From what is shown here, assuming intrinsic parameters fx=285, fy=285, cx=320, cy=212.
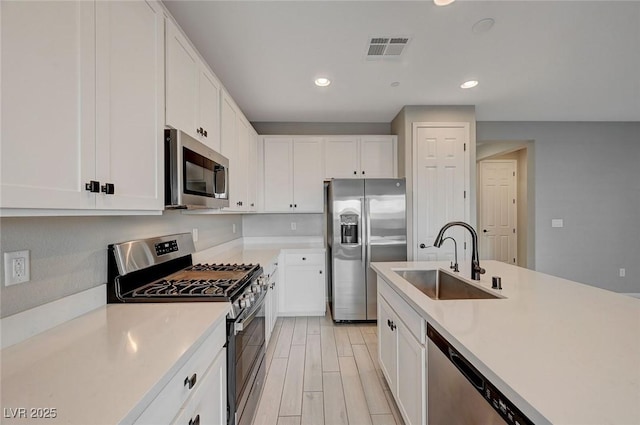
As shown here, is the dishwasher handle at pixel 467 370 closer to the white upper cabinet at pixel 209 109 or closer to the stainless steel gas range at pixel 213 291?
the stainless steel gas range at pixel 213 291

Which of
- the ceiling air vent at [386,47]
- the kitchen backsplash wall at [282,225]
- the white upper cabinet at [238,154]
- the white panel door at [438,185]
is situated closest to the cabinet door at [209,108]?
the white upper cabinet at [238,154]

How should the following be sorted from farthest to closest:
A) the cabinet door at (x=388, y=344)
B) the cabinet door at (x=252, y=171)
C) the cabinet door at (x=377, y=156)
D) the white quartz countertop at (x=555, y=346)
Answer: the cabinet door at (x=377, y=156)
the cabinet door at (x=252, y=171)
the cabinet door at (x=388, y=344)
the white quartz countertop at (x=555, y=346)

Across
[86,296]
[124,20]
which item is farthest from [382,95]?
[86,296]

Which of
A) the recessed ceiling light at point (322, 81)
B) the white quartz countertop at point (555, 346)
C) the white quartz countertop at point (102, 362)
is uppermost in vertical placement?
the recessed ceiling light at point (322, 81)

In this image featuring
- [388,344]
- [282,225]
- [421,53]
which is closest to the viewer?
[388,344]

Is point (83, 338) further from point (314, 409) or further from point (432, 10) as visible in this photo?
point (432, 10)

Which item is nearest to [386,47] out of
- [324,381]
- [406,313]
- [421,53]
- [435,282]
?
[421,53]

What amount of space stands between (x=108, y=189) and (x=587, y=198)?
227 inches

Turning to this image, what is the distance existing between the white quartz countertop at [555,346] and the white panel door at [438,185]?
1973mm

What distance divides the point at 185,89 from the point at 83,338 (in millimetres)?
1314

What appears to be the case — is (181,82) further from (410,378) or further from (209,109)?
(410,378)

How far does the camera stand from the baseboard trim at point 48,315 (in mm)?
936

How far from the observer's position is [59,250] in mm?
1146

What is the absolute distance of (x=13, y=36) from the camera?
0.71 meters
